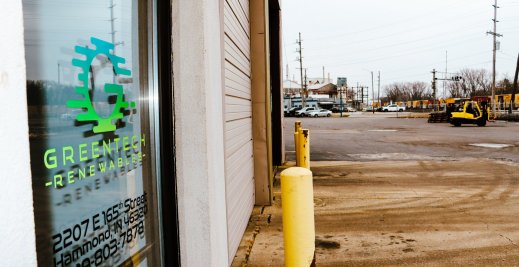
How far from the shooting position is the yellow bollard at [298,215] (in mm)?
2100

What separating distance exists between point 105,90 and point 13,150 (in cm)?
89

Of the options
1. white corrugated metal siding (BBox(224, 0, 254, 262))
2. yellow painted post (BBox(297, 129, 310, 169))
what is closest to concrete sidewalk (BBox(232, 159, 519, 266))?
white corrugated metal siding (BBox(224, 0, 254, 262))

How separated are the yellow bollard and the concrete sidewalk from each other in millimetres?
1287

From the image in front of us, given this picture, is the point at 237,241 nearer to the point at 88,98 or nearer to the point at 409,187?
the point at 88,98

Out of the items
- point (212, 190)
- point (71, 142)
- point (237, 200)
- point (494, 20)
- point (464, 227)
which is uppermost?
point (494, 20)

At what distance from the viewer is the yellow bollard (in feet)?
6.89

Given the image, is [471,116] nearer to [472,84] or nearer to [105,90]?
[105,90]

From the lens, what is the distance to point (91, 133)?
1636 millimetres

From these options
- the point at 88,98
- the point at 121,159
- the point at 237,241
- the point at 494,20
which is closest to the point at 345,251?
the point at 237,241

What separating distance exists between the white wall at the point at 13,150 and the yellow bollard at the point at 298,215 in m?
1.35

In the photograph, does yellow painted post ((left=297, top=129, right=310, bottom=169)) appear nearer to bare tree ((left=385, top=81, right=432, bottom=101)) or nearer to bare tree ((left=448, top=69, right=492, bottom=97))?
bare tree ((left=448, top=69, right=492, bottom=97))

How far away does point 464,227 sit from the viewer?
4.32 metres

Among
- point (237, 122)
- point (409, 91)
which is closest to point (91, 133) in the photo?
point (237, 122)

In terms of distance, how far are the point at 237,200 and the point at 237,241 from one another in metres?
0.39
